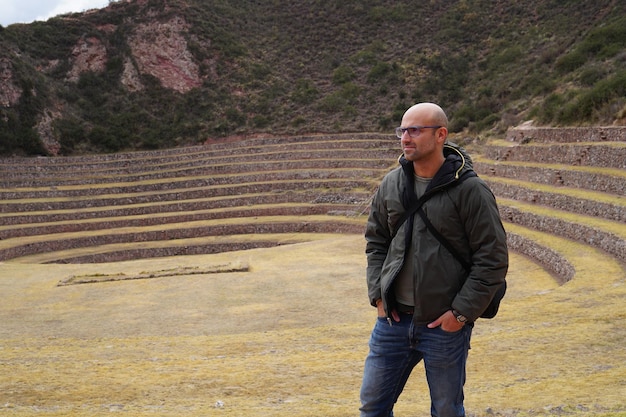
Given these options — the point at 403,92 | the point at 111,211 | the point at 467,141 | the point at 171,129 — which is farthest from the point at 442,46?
the point at 111,211

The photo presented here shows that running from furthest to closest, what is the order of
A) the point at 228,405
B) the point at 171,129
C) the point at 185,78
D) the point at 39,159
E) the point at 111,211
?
the point at 185,78 → the point at 171,129 → the point at 39,159 → the point at 111,211 → the point at 228,405

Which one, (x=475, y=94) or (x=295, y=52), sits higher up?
(x=295, y=52)

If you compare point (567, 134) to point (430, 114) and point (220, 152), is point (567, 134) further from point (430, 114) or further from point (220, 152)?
point (220, 152)

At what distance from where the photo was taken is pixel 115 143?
4094 cm

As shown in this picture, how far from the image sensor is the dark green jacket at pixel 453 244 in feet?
12.4

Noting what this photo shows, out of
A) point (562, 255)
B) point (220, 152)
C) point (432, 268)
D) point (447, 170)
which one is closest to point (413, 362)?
point (432, 268)

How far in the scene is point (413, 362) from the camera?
412 centimetres

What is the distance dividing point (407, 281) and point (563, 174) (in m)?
16.2

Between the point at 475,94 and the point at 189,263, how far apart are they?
2672 centimetres

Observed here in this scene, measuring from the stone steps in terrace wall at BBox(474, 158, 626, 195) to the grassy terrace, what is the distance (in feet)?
0.25

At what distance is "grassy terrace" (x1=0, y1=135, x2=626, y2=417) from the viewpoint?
6109 mm

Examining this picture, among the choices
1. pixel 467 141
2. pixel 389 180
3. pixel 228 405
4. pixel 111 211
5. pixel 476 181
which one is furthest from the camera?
pixel 467 141

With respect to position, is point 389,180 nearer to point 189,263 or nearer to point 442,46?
point 189,263

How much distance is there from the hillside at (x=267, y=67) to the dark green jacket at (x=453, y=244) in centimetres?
2952
